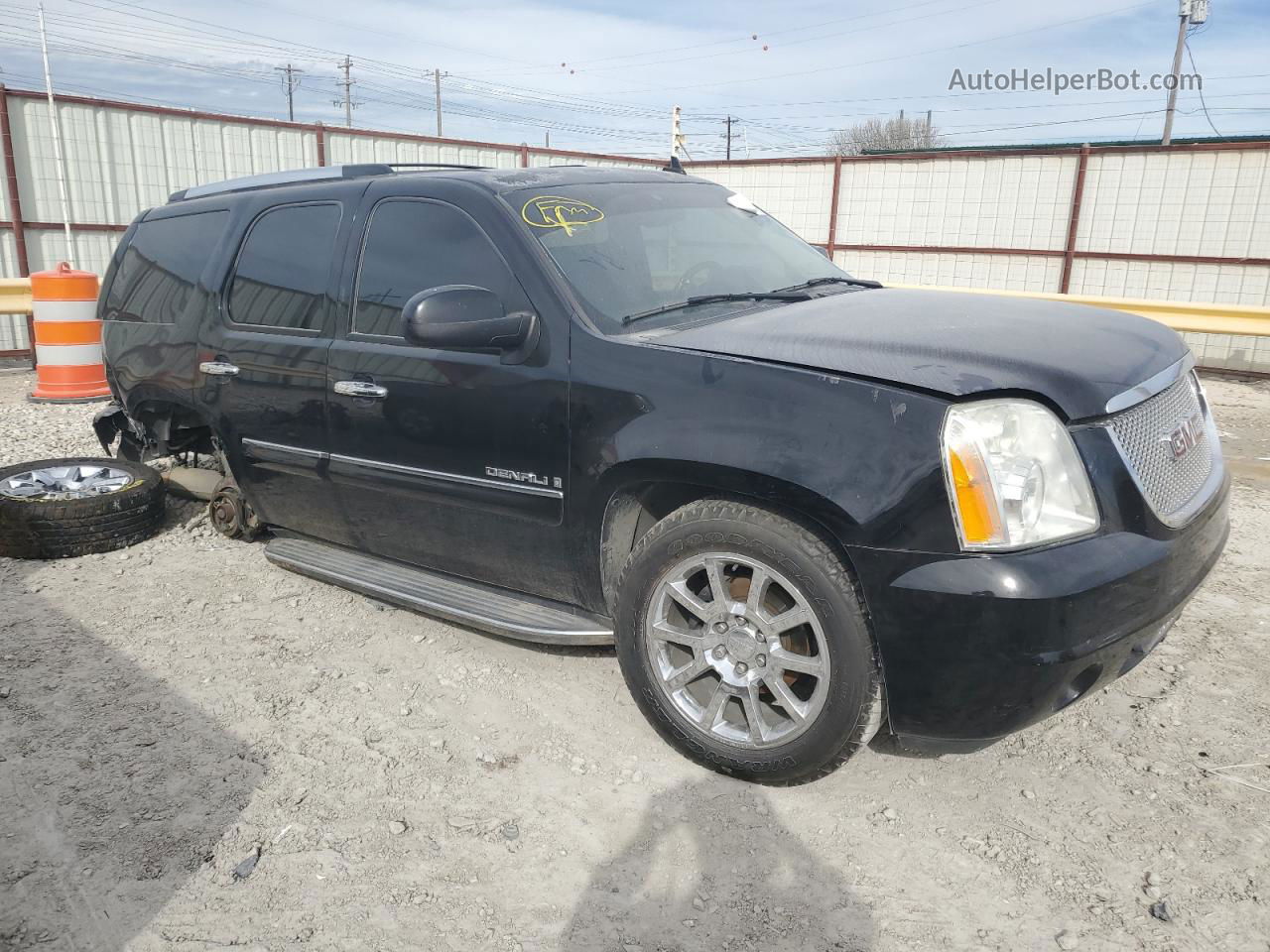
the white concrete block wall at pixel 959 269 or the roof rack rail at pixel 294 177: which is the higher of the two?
the roof rack rail at pixel 294 177

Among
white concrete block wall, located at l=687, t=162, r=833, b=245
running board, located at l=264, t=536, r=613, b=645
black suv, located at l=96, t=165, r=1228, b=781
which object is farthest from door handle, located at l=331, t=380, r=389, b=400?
white concrete block wall, located at l=687, t=162, r=833, b=245

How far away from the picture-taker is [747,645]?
2842mm

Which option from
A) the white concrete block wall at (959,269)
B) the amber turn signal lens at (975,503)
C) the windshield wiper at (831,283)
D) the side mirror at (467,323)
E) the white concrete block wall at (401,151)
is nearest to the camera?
the amber turn signal lens at (975,503)

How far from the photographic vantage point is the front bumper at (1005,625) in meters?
2.40

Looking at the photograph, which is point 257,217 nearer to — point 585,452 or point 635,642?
point 585,452

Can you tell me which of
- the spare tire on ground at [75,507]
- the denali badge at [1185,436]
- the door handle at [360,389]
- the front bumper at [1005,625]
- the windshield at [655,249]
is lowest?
the spare tire on ground at [75,507]

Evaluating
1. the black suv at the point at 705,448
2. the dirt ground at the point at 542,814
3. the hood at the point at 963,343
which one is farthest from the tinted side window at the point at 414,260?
the dirt ground at the point at 542,814

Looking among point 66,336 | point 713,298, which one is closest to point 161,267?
point 713,298

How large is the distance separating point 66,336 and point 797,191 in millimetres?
11391

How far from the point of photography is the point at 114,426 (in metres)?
5.82

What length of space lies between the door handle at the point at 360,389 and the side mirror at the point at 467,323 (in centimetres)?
54

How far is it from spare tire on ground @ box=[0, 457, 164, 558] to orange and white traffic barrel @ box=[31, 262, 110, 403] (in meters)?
3.94

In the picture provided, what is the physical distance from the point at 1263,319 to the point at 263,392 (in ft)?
31.8

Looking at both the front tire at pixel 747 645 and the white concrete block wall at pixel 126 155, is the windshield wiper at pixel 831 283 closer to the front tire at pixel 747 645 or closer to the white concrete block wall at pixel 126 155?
the front tire at pixel 747 645
